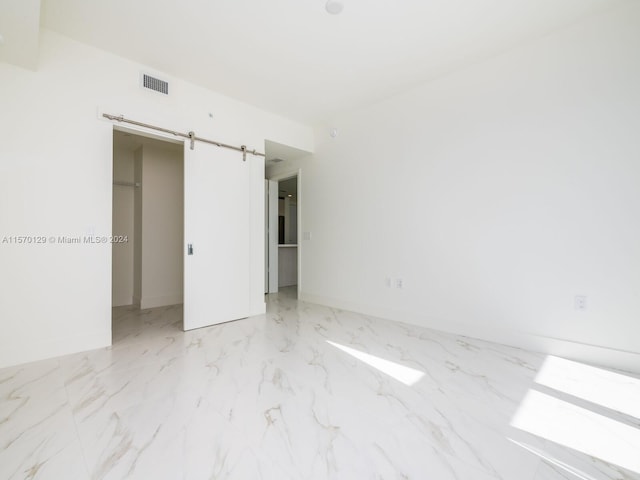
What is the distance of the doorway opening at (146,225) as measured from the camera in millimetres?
4617

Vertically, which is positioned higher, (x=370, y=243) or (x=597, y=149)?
(x=597, y=149)

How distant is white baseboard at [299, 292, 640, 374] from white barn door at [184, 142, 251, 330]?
1.99 m

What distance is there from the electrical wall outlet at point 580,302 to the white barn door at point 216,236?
343 cm

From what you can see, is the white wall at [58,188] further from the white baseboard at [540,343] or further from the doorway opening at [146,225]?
the white baseboard at [540,343]

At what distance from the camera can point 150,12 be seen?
2.41 meters

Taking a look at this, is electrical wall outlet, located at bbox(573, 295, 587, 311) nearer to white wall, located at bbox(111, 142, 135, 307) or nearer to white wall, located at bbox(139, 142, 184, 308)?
white wall, located at bbox(139, 142, 184, 308)

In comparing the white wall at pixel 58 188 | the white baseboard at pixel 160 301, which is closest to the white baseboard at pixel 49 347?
the white wall at pixel 58 188

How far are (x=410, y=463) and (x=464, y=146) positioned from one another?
2.98 metres

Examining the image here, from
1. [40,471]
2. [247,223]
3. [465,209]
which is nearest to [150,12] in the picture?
[247,223]

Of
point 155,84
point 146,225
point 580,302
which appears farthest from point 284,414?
point 146,225

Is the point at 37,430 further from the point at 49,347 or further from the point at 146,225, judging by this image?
the point at 146,225

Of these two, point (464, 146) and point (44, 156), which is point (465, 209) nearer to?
point (464, 146)

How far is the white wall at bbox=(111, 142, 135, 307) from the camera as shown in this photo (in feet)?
15.5

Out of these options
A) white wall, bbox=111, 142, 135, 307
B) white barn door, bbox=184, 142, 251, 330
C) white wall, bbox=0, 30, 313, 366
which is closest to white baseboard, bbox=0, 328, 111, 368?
white wall, bbox=0, 30, 313, 366
